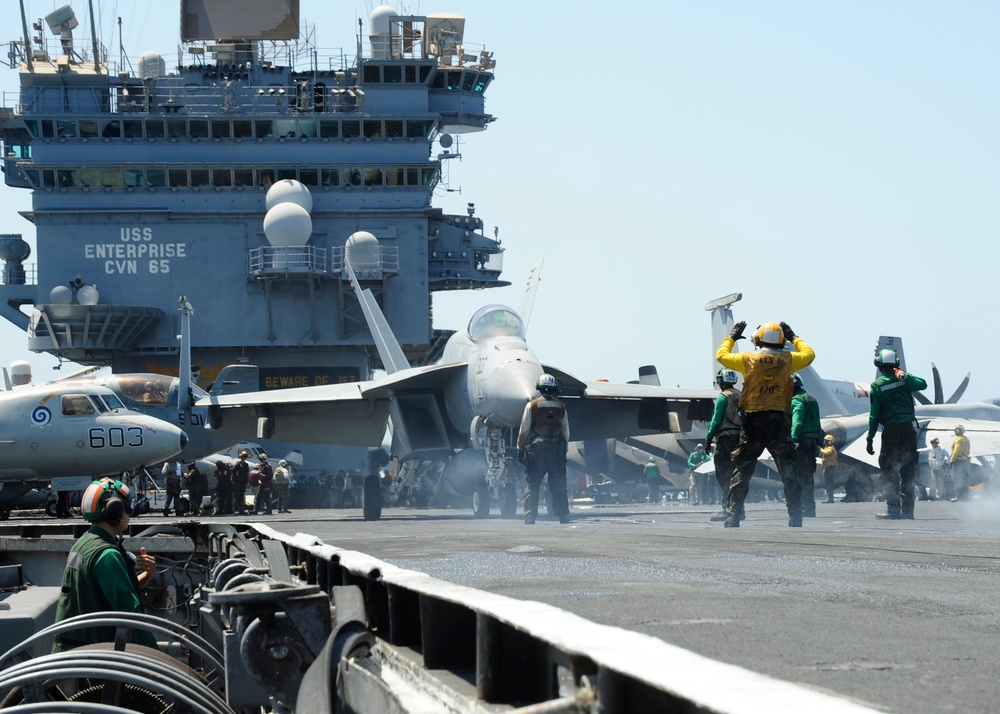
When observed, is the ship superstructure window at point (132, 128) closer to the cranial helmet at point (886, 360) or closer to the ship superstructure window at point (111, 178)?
Answer: the ship superstructure window at point (111, 178)

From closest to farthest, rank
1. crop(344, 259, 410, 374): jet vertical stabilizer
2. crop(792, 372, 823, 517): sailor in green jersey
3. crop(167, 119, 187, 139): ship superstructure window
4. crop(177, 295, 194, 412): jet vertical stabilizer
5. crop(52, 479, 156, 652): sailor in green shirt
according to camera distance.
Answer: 1. crop(52, 479, 156, 652): sailor in green shirt
2. crop(792, 372, 823, 517): sailor in green jersey
3. crop(344, 259, 410, 374): jet vertical stabilizer
4. crop(177, 295, 194, 412): jet vertical stabilizer
5. crop(167, 119, 187, 139): ship superstructure window

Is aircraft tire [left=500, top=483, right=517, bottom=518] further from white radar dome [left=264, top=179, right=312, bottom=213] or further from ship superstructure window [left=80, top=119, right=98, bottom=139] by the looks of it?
ship superstructure window [left=80, top=119, right=98, bottom=139]

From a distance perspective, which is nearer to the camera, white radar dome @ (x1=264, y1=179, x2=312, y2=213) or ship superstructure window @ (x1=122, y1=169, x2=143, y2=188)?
white radar dome @ (x1=264, y1=179, x2=312, y2=213)

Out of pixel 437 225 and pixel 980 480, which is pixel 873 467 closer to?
pixel 980 480

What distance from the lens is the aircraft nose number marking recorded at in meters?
22.9

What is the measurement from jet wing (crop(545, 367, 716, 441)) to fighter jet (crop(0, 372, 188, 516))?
8.32 m

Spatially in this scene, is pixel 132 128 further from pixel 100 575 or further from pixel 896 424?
pixel 100 575

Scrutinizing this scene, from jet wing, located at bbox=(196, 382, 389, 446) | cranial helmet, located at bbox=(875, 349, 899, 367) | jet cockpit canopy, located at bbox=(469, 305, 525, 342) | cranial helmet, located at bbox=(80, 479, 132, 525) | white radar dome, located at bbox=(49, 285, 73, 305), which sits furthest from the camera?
white radar dome, located at bbox=(49, 285, 73, 305)

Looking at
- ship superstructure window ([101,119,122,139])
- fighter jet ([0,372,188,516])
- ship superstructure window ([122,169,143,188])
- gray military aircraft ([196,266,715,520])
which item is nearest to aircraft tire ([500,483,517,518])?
gray military aircraft ([196,266,715,520])

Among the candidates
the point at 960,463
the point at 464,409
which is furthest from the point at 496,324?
the point at 960,463

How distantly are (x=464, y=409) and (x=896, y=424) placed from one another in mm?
9783

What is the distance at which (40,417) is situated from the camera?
22938 millimetres

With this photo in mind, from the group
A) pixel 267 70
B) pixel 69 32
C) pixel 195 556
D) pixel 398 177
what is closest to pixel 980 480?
pixel 195 556

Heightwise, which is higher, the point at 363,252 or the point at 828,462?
the point at 363,252
